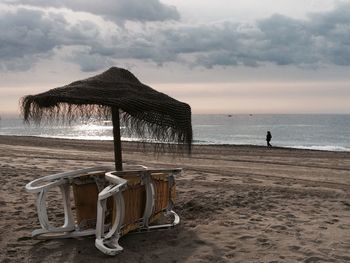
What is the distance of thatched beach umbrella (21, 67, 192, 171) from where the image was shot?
253 inches

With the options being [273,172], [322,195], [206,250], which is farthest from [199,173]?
[206,250]

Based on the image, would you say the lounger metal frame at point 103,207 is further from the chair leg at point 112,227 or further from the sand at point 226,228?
the sand at point 226,228

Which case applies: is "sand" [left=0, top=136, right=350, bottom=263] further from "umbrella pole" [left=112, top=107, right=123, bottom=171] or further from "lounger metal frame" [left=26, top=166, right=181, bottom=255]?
"umbrella pole" [left=112, top=107, right=123, bottom=171]

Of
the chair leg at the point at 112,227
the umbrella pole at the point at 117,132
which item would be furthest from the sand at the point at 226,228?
the umbrella pole at the point at 117,132

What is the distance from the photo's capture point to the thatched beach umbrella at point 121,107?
6.42 metres

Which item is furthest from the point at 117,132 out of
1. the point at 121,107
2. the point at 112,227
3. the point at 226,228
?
the point at 226,228

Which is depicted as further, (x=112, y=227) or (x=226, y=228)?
(x=226, y=228)

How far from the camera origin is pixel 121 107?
6438 mm

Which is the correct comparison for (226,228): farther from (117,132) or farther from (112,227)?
(117,132)

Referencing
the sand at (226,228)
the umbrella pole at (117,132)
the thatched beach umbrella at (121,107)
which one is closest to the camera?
the sand at (226,228)

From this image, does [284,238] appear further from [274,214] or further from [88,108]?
[88,108]

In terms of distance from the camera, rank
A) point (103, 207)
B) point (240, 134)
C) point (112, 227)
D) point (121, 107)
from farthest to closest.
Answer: point (240, 134)
point (121, 107)
point (112, 227)
point (103, 207)

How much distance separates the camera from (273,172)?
15.5 meters

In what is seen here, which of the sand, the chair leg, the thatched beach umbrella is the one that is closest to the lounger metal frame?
the chair leg
